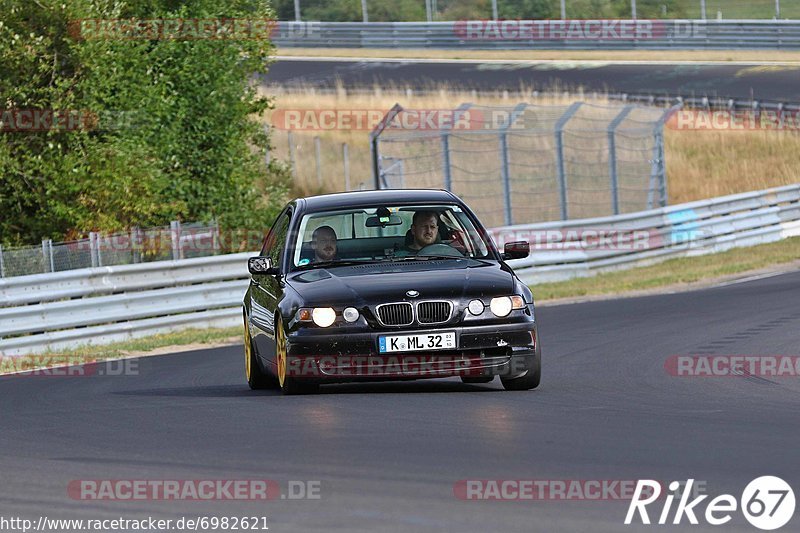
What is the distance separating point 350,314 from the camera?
10.3 meters

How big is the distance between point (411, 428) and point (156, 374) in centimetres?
621

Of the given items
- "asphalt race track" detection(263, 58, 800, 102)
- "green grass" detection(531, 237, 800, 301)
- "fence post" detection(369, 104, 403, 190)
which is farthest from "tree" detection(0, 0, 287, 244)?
"asphalt race track" detection(263, 58, 800, 102)

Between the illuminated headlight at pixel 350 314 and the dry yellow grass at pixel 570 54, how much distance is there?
40.4 meters

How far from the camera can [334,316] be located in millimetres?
10305

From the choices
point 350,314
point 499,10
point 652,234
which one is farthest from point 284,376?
point 499,10

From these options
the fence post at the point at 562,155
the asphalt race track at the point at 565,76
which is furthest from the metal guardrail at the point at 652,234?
the asphalt race track at the point at 565,76

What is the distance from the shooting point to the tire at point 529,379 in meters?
10.6

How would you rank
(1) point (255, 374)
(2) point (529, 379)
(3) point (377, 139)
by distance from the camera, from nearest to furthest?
1. (2) point (529, 379)
2. (1) point (255, 374)
3. (3) point (377, 139)

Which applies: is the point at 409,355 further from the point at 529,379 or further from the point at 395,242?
the point at 395,242

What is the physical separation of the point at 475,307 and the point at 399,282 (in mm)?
562

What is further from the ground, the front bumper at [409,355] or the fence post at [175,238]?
the front bumper at [409,355]

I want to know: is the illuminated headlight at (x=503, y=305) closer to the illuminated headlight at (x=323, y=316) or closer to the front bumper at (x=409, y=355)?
the front bumper at (x=409, y=355)

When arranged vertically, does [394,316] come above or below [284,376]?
above

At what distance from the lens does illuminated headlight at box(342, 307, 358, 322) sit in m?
10.3
